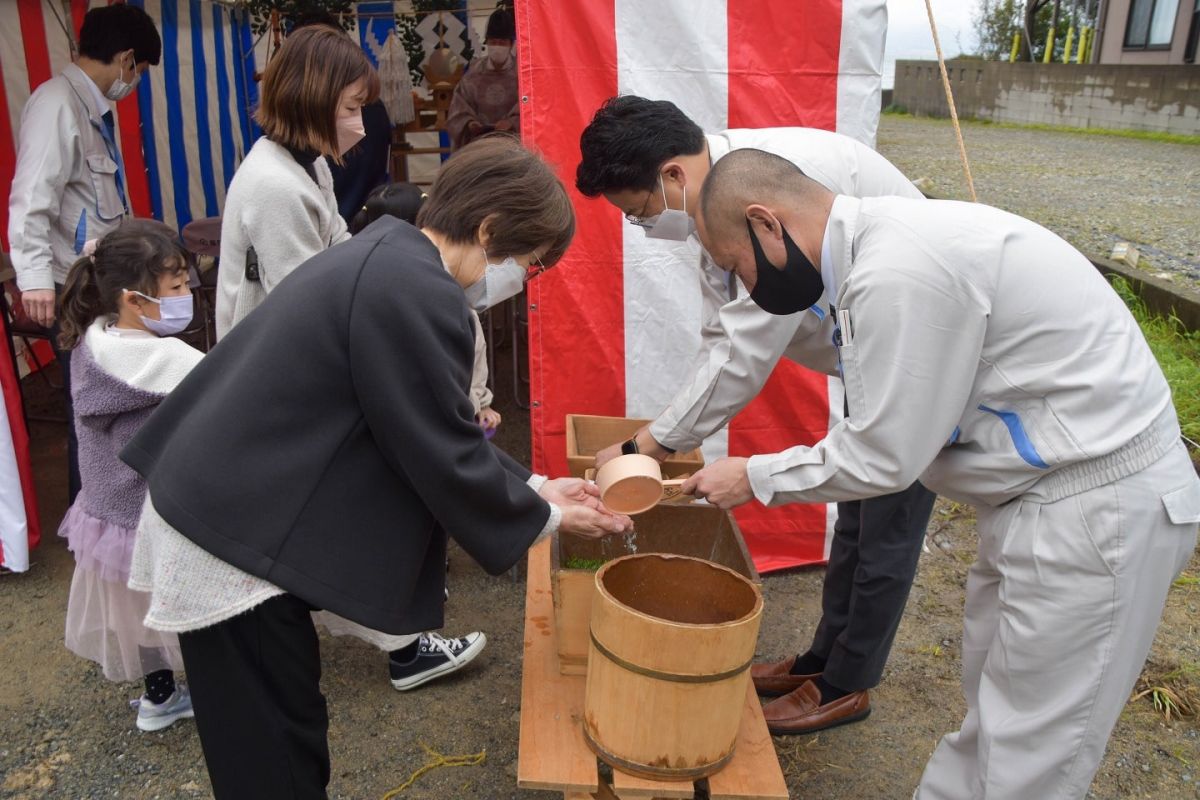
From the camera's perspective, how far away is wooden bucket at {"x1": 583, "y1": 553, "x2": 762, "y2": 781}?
166 cm

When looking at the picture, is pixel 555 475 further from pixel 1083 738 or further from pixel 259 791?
pixel 1083 738

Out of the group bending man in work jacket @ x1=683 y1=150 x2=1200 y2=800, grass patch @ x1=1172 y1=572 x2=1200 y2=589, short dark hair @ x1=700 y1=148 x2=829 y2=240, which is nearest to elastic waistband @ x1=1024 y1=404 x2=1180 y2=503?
bending man in work jacket @ x1=683 y1=150 x2=1200 y2=800

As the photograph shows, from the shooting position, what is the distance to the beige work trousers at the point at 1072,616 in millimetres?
1574

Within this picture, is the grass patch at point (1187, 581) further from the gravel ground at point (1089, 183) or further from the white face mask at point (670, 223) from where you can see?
the gravel ground at point (1089, 183)

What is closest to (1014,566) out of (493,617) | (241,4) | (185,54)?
(493,617)

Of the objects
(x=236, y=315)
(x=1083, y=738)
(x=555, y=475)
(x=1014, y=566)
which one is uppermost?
(x=236, y=315)

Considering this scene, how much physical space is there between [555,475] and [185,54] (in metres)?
4.23

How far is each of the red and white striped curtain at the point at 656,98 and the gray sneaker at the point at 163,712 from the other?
1.37m

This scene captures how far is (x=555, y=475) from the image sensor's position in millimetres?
3312

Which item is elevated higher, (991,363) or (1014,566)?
A: (991,363)

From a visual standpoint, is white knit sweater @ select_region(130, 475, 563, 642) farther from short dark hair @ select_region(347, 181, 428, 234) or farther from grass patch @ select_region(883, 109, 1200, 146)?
grass patch @ select_region(883, 109, 1200, 146)

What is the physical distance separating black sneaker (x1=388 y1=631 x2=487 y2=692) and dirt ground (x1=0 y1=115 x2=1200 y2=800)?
0.05 m

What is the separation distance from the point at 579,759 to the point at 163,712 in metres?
1.39

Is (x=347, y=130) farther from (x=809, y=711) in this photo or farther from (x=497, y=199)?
(x=809, y=711)
